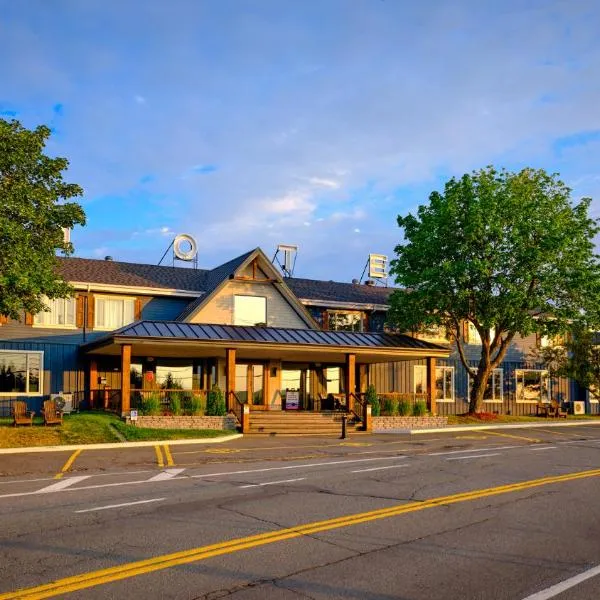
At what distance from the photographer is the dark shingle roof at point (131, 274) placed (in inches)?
1372

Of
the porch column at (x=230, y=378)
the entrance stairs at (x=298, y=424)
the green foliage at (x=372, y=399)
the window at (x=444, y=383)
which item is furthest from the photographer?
the window at (x=444, y=383)

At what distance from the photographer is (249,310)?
35812 mm

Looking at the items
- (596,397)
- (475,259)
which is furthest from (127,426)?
(596,397)

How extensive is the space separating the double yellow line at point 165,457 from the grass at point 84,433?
5.79 feet

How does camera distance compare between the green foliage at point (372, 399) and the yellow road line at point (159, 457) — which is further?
the green foliage at point (372, 399)

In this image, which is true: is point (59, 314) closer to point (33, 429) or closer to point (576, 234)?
point (33, 429)

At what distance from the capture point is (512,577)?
7.78m

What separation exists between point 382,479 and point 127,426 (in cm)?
1336

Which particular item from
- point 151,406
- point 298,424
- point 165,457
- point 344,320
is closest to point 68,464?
point 165,457

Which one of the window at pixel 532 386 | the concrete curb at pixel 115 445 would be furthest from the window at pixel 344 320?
the concrete curb at pixel 115 445

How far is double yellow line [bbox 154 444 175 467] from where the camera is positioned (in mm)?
18578

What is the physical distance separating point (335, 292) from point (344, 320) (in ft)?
7.36

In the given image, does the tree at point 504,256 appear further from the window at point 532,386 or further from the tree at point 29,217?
the tree at point 29,217

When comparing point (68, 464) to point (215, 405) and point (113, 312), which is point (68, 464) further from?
point (113, 312)
